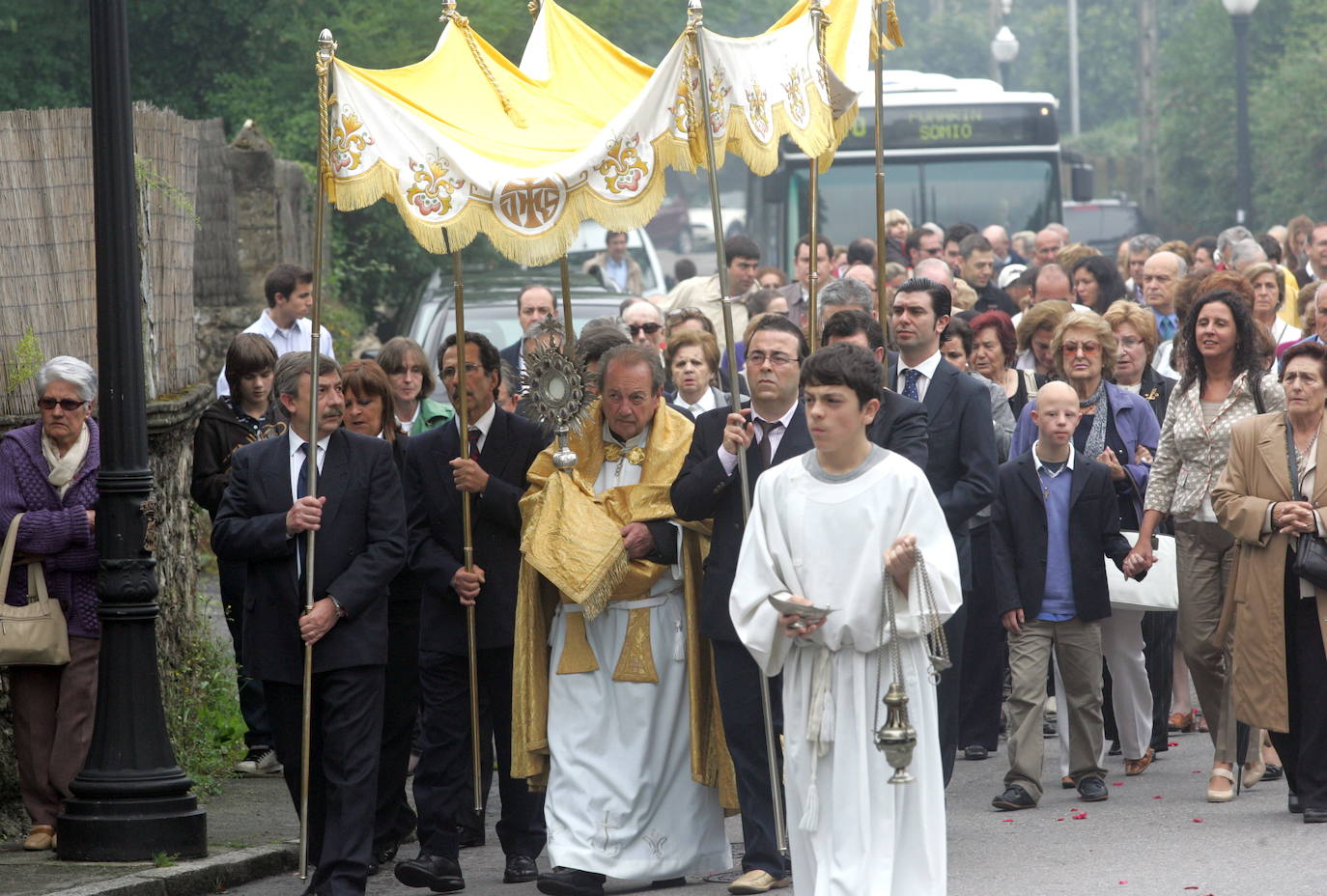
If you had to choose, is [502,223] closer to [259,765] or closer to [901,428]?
[901,428]

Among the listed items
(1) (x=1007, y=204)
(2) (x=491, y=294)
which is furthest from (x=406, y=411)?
(1) (x=1007, y=204)

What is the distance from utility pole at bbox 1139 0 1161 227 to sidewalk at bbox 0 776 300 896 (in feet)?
102

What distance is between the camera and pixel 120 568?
865 centimetres

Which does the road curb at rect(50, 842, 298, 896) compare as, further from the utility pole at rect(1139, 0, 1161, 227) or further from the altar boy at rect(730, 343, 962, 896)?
the utility pole at rect(1139, 0, 1161, 227)

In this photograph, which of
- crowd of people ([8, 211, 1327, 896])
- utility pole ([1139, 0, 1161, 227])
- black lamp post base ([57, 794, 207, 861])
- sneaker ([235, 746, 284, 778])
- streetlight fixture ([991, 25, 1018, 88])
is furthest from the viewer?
streetlight fixture ([991, 25, 1018, 88])

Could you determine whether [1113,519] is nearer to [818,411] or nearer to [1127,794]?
[1127,794]

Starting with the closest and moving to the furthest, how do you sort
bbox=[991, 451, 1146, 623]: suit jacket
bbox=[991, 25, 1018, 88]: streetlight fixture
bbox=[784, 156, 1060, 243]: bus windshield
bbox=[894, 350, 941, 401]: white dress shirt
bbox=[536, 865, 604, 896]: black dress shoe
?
bbox=[536, 865, 604, 896]: black dress shoe
bbox=[894, 350, 941, 401]: white dress shirt
bbox=[991, 451, 1146, 623]: suit jacket
bbox=[784, 156, 1060, 243]: bus windshield
bbox=[991, 25, 1018, 88]: streetlight fixture

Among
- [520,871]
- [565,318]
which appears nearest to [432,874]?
[520,871]

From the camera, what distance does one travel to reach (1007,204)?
22969 millimetres

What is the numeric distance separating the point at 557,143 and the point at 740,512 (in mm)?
1658

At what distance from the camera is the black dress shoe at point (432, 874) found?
27.2 feet

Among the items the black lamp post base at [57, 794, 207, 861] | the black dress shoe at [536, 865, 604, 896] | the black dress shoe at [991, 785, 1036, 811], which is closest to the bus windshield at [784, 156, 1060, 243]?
the black dress shoe at [991, 785, 1036, 811]

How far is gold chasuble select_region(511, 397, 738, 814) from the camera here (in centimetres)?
827

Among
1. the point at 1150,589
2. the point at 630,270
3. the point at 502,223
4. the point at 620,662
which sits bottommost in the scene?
the point at 620,662
